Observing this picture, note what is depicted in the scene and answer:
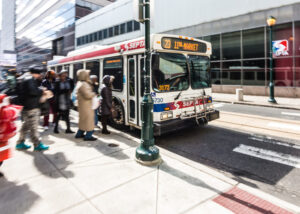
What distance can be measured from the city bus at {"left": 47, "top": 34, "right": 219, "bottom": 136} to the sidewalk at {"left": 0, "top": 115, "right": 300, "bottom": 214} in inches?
58.4

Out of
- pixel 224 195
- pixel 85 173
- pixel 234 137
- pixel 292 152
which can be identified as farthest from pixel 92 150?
pixel 292 152

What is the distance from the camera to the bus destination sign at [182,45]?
5.50 metres

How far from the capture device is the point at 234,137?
632 centimetres

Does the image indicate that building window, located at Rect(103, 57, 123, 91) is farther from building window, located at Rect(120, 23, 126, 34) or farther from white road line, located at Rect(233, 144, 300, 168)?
building window, located at Rect(120, 23, 126, 34)

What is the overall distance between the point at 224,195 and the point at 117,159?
2267 millimetres

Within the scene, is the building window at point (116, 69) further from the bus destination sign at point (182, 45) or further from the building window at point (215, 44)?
the building window at point (215, 44)

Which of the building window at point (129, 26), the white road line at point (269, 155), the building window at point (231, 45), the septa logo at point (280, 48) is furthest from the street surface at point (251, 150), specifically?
the building window at point (129, 26)

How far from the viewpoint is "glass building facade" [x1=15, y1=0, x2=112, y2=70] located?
137 feet

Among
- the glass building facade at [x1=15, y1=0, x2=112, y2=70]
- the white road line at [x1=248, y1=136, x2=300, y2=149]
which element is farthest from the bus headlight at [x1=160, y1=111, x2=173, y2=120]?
the glass building facade at [x1=15, y1=0, x2=112, y2=70]

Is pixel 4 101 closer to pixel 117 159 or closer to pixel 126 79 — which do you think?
pixel 117 159

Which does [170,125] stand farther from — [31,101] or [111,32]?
[111,32]

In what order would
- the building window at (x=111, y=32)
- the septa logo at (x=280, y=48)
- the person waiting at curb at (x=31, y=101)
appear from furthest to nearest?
the building window at (x=111, y=32)
the septa logo at (x=280, y=48)
the person waiting at curb at (x=31, y=101)

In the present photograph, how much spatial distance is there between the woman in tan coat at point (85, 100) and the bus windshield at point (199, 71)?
2.96m

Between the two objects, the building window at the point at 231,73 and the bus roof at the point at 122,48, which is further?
the building window at the point at 231,73
